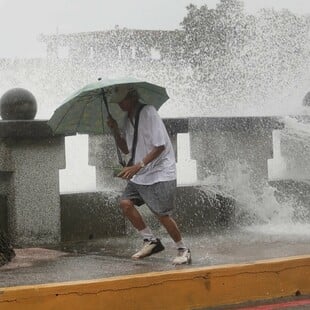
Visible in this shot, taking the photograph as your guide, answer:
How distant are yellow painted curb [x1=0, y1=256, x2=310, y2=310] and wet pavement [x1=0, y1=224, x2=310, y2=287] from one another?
21.0 inches

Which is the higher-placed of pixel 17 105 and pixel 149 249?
pixel 17 105

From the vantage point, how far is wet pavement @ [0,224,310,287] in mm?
6504

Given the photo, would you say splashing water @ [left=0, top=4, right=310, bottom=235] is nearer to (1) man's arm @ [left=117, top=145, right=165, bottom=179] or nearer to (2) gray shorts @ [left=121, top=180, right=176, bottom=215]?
(2) gray shorts @ [left=121, top=180, right=176, bottom=215]

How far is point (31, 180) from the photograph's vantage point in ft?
27.2

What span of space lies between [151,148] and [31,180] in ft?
6.57

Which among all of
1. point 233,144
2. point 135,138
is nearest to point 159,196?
point 135,138

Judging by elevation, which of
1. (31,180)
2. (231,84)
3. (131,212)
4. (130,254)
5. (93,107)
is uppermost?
(231,84)

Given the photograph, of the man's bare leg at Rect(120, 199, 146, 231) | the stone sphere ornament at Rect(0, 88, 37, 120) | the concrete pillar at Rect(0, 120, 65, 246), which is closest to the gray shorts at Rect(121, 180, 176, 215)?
the man's bare leg at Rect(120, 199, 146, 231)

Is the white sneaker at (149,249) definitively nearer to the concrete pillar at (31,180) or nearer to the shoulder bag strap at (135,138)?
the shoulder bag strap at (135,138)

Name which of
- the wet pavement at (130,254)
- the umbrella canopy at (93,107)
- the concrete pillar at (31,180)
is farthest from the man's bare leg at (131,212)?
the concrete pillar at (31,180)

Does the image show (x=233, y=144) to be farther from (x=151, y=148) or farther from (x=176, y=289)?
(x=176, y=289)

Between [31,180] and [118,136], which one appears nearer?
[118,136]

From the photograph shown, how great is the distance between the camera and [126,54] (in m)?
14.3

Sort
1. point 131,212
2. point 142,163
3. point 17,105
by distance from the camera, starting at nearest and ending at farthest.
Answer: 1. point 142,163
2. point 131,212
3. point 17,105
